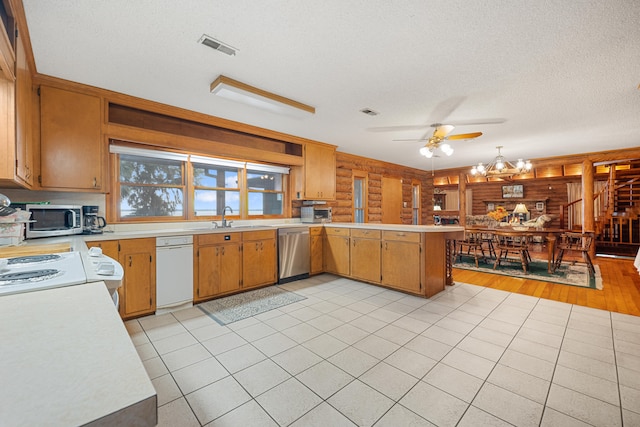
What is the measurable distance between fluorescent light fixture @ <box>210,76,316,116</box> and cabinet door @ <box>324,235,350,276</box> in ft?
7.16

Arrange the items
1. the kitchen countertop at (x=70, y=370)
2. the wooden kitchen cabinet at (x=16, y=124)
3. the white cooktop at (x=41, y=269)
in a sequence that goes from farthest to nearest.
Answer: the wooden kitchen cabinet at (x=16, y=124), the white cooktop at (x=41, y=269), the kitchen countertop at (x=70, y=370)

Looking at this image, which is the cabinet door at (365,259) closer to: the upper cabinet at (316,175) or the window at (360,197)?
the upper cabinet at (316,175)

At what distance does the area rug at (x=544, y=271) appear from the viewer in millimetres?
4621

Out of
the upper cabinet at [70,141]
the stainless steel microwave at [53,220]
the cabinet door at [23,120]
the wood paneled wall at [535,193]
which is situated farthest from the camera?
the wood paneled wall at [535,193]

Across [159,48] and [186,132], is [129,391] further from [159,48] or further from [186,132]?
[186,132]

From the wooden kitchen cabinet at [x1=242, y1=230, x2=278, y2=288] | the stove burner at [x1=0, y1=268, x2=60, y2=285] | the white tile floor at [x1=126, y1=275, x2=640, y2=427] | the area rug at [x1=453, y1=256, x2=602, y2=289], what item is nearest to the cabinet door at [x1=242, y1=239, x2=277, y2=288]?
the wooden kitchen cabinet at [x1=242, y1=230, x2=278, y2=288]

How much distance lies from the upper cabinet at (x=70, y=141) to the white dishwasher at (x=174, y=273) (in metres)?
0.92

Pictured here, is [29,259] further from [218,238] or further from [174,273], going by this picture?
[218,238]

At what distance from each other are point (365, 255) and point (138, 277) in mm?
3001

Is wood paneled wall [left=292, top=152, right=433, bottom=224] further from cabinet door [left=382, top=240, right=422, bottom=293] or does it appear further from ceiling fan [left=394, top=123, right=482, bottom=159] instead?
ceiling fan [left=394, top=123, right=482, bottom=159]

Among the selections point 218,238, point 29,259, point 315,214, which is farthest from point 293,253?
point 29,259

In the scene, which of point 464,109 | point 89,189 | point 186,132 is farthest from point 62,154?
point 464,109

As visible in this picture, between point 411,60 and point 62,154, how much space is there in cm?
350

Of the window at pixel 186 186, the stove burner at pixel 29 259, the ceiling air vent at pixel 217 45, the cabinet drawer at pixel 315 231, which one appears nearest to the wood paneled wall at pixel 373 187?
the cabinet drawer at pixel 315 231
